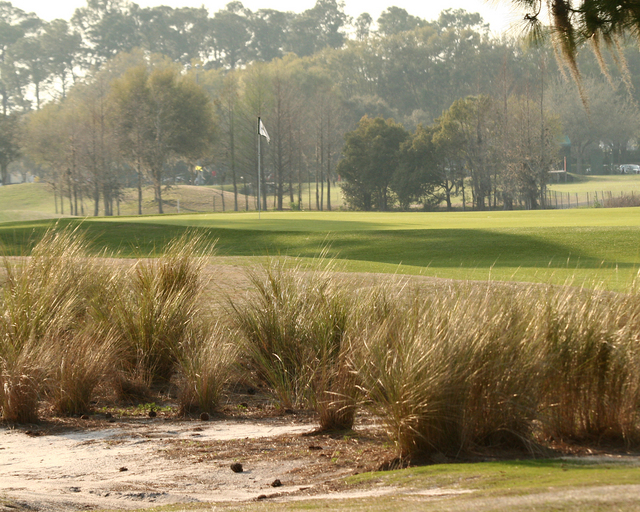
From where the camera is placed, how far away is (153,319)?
761cm

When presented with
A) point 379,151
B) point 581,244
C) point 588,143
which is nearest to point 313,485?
point 581,244

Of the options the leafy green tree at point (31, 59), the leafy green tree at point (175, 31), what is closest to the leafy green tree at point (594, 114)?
the leafy green tree at point (175, 31)

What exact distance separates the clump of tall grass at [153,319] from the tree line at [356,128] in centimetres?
4229

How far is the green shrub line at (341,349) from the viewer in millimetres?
4656

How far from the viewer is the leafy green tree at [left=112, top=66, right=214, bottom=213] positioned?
55062mm

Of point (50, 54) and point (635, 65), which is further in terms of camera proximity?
point (50, 54)

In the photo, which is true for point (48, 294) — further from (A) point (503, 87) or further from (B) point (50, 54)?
(B) point (50, 54)

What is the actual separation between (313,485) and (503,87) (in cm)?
4825

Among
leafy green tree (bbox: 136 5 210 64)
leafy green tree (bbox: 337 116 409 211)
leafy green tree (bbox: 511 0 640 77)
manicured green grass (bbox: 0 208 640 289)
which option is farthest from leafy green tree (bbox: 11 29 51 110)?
leafy green tree (bbox: 511 0 640 77)

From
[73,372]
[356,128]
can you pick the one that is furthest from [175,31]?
[73,372]

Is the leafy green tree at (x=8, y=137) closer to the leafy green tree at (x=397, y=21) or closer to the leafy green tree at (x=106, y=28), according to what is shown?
the leafy green tree at (x=106, y=28)

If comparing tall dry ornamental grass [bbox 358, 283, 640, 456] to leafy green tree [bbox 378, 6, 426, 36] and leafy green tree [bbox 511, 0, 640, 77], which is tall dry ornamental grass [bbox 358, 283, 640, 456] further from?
leafy green tree [bbox 378, 6, 426, 36]

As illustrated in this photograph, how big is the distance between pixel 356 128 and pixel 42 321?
194 feet

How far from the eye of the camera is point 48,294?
7.39 meters
